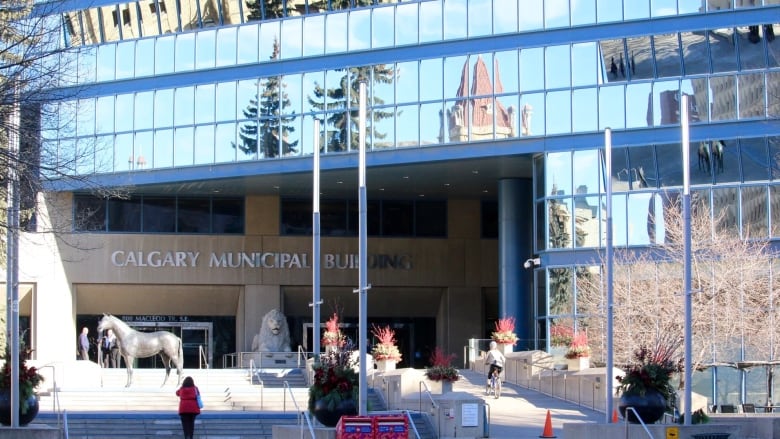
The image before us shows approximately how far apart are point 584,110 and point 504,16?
14.4 ft

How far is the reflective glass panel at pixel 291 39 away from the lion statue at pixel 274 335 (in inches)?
372

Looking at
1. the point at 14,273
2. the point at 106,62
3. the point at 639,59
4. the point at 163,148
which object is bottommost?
the point at 14,273

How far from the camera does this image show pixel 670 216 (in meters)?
45.5

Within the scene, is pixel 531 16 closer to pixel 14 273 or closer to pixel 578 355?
pixel 578 355

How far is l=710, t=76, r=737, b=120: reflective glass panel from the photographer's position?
47.4m

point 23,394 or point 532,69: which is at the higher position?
point 532,69

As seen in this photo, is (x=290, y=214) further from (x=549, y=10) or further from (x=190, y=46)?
(x=549, y=10)

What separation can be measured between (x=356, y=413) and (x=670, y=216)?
1968 centimetres

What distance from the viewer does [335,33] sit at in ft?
175

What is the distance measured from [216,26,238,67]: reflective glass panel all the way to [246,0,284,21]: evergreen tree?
38.7 inches

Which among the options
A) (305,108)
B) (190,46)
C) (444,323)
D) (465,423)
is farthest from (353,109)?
(465,423)

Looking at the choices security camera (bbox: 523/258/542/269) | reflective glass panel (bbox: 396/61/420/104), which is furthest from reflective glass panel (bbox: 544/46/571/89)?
security camera (bbox: 523/258/542/269)

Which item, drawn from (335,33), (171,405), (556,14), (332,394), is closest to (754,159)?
(556,14)

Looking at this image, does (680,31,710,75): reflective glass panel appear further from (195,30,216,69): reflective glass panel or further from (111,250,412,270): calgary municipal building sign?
(111,250,412,270): calgary municipal building sign
